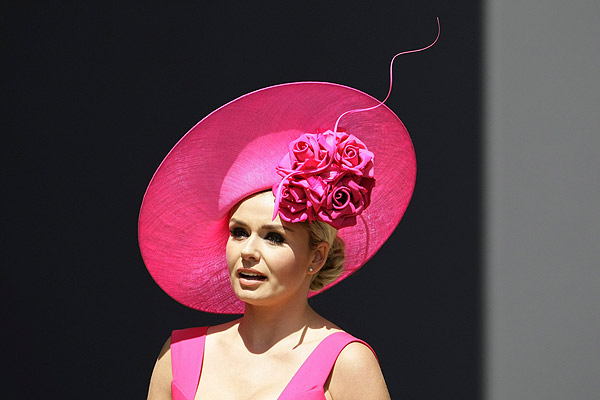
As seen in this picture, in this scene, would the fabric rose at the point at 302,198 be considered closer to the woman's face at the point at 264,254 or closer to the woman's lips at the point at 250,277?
the woman's face at the point at 264,254

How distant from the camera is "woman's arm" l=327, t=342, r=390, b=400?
2.38 metres

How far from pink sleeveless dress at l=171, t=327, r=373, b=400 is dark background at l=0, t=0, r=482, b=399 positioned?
121 centimetres

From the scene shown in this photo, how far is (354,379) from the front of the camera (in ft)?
7.84

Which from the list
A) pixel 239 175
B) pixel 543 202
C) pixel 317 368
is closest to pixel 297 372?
pixel 317 368

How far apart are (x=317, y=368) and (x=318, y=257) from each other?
0.85 feet

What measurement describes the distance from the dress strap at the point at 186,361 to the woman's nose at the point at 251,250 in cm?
32

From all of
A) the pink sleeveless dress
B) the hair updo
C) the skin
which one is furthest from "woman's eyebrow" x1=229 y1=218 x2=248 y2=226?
the pink sleeveless dress

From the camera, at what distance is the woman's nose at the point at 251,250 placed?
2.37 metres

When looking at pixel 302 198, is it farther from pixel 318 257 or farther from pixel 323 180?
pixel 318 257

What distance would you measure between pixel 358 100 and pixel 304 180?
0.77ft

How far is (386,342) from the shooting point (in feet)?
12.1

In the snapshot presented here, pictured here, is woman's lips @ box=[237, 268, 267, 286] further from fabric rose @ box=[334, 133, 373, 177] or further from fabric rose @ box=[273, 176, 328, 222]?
fabric rose @ box=[334, 133, 373, 177]

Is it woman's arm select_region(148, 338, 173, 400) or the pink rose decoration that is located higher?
the pink rose decoration

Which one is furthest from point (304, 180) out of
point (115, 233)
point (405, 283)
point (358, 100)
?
point (115, 233)
